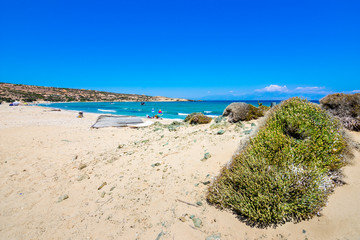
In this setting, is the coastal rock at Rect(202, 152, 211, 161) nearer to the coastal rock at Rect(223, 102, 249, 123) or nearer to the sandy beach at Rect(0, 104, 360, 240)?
the sandy beach at Rect(0, 104, 360, 240)

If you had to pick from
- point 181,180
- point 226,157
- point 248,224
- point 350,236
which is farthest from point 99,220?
point 350,236

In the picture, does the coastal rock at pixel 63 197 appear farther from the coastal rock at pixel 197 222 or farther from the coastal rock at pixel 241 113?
the coastal rock at pixel 241 113

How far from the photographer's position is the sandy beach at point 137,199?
2768 mm

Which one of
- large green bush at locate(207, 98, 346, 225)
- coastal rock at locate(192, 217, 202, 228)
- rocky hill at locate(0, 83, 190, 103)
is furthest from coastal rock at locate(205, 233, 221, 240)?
rocky hill at locate(0, 83, 190, 103)

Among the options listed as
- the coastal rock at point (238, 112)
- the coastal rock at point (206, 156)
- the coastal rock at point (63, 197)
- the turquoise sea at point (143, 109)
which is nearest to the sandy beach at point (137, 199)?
the coastal rock at point (63, 197)

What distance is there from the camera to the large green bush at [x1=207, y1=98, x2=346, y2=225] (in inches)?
105

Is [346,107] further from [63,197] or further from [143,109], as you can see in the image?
[143,109]

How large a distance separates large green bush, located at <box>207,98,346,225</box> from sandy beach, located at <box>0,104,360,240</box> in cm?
21

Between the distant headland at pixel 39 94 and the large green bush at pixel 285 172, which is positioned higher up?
the distant headland at pixel 39 94

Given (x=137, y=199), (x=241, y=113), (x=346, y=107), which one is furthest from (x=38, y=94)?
(x=346, y=107)

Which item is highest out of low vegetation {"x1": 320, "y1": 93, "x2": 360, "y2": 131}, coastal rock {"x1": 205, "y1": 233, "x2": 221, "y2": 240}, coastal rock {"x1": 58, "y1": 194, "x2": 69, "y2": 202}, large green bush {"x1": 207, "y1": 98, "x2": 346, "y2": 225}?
low vegetation {"x1": 320, "y1": 93, "x2": 360, "y2": 131}

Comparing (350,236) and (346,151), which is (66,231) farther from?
(346,151)

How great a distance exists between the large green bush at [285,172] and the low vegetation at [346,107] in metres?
4.02

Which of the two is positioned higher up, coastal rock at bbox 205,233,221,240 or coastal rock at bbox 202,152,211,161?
coastal rock at bbox 202,152,211,161
